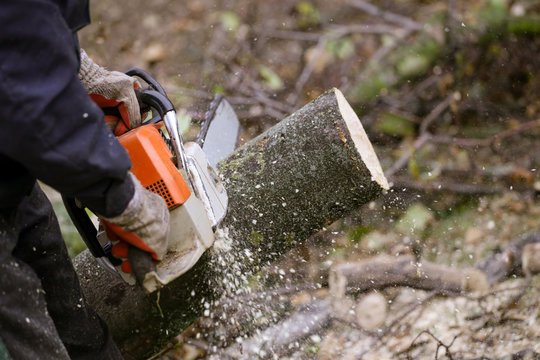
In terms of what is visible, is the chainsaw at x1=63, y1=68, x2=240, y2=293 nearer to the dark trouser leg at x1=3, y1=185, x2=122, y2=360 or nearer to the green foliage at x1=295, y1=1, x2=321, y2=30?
the dark trouser leg at x1=3, y1=185, x2=122, y2=360

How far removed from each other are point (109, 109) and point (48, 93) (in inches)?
24.6

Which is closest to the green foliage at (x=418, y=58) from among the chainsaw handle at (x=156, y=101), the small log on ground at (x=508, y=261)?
the small log on ground at (x=508, y=261)

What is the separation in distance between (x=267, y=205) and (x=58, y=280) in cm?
85

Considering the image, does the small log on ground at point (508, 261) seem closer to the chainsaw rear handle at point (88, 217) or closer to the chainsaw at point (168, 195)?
the chainsaw at point (168, 195)

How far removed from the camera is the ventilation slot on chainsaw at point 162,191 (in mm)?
1734

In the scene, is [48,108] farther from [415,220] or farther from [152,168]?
[415,220]

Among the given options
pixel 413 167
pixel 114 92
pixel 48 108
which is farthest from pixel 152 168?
pixel 413 167

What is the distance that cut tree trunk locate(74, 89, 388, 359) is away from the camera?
6.75 feet

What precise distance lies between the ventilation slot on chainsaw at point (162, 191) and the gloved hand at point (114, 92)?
0.88 feet

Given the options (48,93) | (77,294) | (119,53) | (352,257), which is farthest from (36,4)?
(119,53)

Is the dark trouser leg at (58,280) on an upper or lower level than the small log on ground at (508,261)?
upper

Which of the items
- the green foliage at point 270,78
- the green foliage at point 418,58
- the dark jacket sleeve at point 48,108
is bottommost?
the green foliage at point 270,78

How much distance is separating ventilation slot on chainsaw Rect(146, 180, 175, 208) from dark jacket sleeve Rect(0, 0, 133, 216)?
274 mm

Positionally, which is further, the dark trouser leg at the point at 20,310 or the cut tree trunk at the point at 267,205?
the cut tree trunk at the point at 267,205
